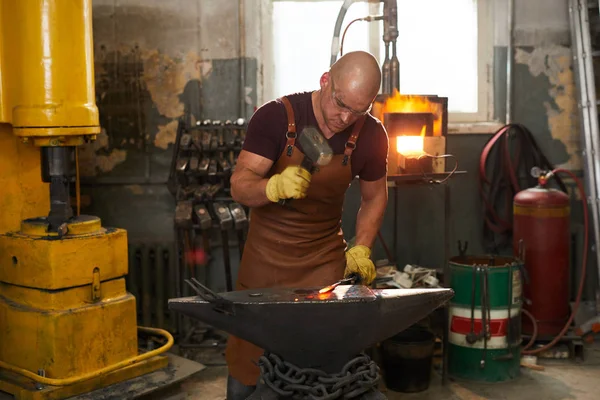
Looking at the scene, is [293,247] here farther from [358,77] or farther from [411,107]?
[411,107]

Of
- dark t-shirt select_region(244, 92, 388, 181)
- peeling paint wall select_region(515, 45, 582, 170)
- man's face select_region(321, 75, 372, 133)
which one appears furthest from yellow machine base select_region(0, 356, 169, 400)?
peeling paint wall select_region(515, 45, 582, 170)

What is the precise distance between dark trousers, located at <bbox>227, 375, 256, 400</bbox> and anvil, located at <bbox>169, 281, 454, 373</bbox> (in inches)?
27.8

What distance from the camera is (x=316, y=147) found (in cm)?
211

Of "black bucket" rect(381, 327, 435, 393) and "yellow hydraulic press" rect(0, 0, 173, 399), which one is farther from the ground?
"yellow hydraulic press" rect(0, 0, 173, 399)

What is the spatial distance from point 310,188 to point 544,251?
216 cm

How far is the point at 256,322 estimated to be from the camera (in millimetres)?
1876

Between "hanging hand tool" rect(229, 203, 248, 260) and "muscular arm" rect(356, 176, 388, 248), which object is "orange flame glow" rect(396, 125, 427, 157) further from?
"muscular arm" rect(356, 176, 388, 248)

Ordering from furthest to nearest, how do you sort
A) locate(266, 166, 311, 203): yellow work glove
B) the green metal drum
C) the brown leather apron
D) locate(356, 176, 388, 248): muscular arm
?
the green metal drum < locate(356, 176, 388, 248): muscular arm < the brown leather apron < locate(266, 166, 311, 203): yellow work glove

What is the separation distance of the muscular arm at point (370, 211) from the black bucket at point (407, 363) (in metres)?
1.20

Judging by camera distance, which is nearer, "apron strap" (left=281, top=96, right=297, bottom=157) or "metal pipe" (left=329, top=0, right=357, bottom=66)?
"apron strap" (left=281, top=96, right=297, bottom=157)

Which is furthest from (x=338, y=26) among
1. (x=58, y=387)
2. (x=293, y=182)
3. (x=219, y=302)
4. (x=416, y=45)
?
(x=219, y=302)

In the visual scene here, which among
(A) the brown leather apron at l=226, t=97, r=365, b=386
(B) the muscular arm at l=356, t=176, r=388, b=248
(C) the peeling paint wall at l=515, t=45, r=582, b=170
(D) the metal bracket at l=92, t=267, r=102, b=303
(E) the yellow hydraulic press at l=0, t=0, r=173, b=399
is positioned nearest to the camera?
(A) the brown leather apron at l=226, t=97, r=365, b=386

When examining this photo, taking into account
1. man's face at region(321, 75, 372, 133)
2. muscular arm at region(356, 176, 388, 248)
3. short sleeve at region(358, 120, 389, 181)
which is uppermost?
man's face at region(321, 75, 372, 133)

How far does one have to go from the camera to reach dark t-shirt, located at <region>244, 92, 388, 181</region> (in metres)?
2.47
